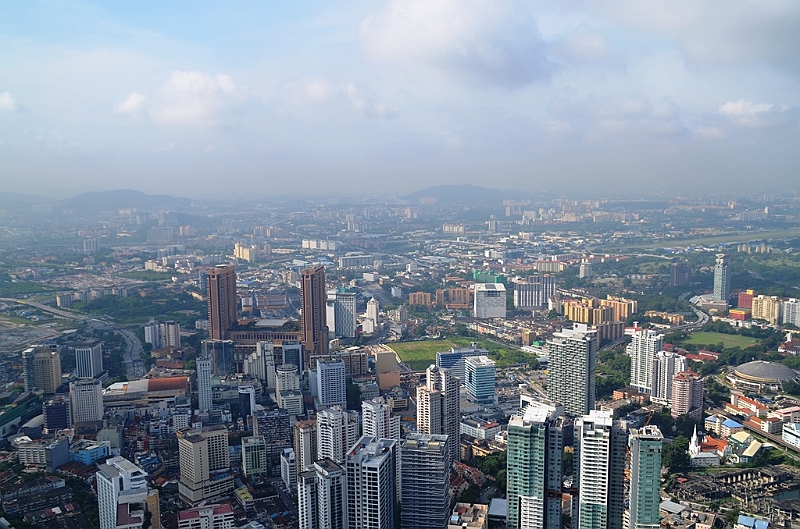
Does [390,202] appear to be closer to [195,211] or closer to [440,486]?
[195,211]

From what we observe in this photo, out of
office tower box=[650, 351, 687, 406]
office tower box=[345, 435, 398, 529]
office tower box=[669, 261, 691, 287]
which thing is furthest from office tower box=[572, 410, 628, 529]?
office tower box=[669, 261, 691, 287]

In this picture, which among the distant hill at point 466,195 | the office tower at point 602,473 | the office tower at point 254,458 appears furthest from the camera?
the distant hill at point 466,195

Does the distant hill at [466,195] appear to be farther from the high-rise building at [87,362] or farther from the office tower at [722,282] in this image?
the high-rise building at [87,362]

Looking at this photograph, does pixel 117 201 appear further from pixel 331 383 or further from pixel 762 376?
pixel 762 376

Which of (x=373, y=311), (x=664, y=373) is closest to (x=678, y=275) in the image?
(x=373, y=311)

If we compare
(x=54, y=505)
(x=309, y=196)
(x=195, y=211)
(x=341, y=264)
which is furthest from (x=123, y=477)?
(x=309, y=196)

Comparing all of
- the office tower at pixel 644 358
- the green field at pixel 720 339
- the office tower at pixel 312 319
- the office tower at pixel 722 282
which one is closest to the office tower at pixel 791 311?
the green field at pixel 720 339
